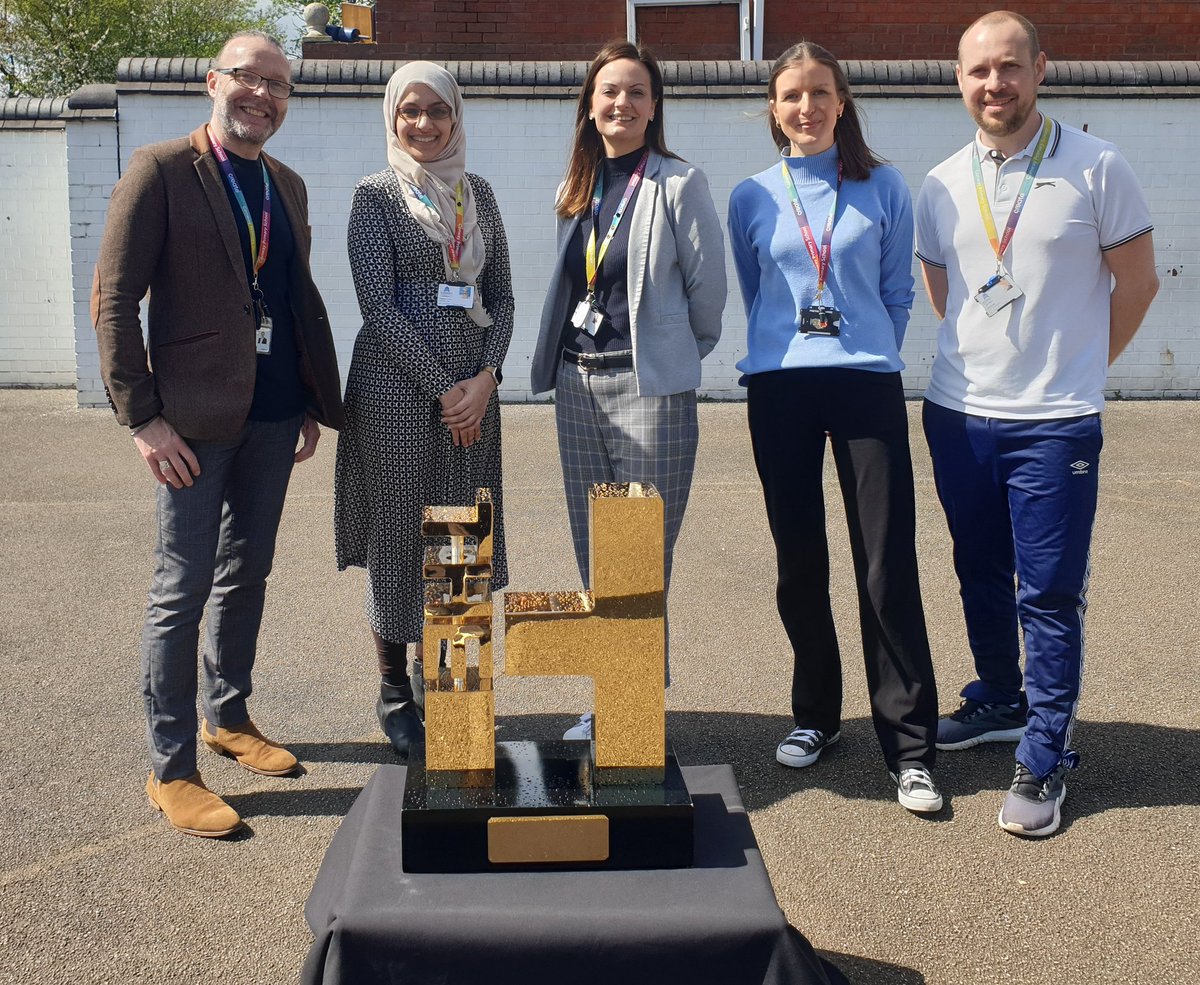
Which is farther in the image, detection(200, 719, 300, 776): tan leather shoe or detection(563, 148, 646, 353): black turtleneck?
detection(200, 719, 300, 776): tan leather shoe

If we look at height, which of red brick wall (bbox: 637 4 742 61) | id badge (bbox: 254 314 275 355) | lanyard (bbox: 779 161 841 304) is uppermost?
red brick wall (bbox: 637 4 742 61)

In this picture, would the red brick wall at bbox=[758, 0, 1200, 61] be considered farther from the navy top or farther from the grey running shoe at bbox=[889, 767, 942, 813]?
the grey running shoe at bbox=[889, 767, 942, 813]

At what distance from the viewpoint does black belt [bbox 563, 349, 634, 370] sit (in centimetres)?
361

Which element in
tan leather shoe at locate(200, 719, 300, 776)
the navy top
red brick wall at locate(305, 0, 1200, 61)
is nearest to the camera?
the navy top

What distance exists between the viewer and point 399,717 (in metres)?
3.89

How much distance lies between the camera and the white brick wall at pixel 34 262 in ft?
38.2

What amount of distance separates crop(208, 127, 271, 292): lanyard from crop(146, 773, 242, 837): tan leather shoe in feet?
4.72

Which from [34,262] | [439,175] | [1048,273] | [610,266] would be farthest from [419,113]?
[34,262]

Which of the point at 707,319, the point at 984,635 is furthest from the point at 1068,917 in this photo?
the point at 707,319

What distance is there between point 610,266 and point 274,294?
99cm

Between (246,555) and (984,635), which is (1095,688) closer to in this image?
(984,635)

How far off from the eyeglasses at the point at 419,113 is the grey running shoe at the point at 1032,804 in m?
2.55

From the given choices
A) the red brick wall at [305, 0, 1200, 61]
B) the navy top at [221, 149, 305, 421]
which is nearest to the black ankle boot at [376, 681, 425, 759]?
the navy top at [221, 149, 305, 421]

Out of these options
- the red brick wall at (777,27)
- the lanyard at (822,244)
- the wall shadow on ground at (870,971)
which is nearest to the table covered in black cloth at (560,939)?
the wall shadow on ground at (870,971)
